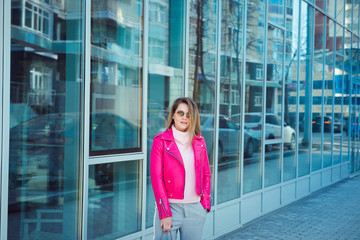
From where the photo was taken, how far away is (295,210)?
9.26 m

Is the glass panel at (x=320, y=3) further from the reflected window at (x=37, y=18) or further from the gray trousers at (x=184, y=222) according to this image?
the gray trousers at (x=184, y=222)

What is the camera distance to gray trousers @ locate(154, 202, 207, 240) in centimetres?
369

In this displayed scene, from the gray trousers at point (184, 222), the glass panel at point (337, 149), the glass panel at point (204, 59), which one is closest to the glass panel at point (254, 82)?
the glass panel at point (204, 59)

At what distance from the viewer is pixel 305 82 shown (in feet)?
36.3

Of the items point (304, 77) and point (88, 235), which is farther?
point (304, 77)

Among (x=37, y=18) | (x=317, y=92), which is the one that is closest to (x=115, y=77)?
(x=37, y=18)

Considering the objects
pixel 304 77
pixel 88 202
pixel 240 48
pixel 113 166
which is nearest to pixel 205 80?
pixel 240 48

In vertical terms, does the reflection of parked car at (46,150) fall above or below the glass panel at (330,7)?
below

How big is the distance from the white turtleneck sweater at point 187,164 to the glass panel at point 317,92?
843cm

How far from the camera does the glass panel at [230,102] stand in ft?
24.8

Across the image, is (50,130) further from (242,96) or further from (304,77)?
(304,77)

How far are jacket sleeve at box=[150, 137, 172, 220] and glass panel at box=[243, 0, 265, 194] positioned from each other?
4715mm

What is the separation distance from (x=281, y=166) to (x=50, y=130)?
6128mm

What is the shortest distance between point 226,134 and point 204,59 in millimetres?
1380
